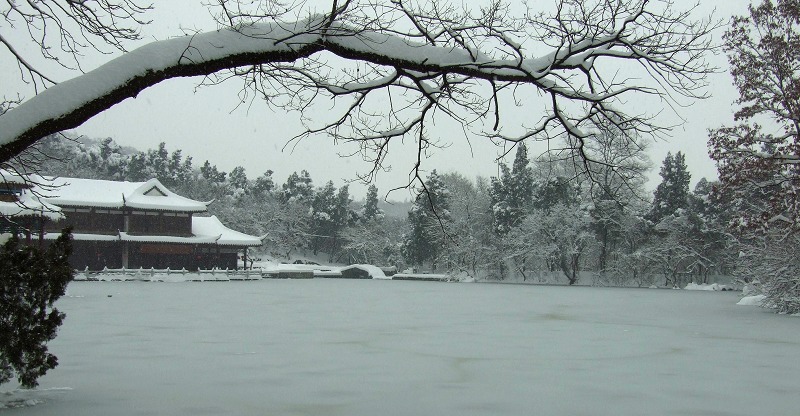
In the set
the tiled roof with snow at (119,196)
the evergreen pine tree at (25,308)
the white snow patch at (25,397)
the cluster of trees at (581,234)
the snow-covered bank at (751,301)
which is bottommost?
the snow-covered bank at (751,301)

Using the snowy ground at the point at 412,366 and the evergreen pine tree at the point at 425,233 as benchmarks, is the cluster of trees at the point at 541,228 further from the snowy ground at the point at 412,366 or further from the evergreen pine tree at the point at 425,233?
the snowy ground at the point at 412,366

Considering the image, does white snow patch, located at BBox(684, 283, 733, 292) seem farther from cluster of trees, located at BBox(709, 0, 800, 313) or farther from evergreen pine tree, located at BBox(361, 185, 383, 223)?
evergreen pine tree, located at BBox(361, 185, 383, 223)

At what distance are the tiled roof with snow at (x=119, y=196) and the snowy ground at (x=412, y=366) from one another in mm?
31202

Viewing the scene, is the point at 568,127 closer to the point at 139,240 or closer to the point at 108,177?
the point at 139,240

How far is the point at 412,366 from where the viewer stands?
9578 mm

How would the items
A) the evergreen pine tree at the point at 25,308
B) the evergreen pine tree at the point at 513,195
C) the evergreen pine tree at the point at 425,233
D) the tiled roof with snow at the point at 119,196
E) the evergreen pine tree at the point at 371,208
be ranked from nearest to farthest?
the evergreen pine tree at the point at 25,308
the tiled roof with snow at the point at 119,196
the evergreen pine tree at the point at 513,195
the evergreen pine tree at the point at 425,233
the evergreen pine tree at the point at 371,208

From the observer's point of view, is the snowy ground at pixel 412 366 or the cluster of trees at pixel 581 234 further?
the cluster of trees at pixel 581 234

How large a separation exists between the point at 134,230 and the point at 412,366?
42.6 m

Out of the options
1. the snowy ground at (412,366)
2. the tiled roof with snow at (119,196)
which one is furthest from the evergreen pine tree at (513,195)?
the snowy ground at (412,366)

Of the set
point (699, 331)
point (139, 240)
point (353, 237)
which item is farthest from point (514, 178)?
point (699, 331)

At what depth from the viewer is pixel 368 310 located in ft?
65.7

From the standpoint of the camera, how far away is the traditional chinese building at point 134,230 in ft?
151

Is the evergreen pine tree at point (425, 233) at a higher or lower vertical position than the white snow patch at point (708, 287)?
higher

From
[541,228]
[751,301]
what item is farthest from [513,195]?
[751,301]
